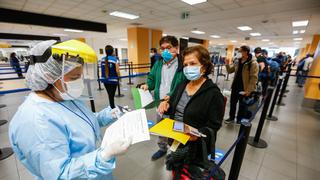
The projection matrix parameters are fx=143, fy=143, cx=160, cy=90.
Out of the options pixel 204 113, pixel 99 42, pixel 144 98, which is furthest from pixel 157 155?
pixel 99 42

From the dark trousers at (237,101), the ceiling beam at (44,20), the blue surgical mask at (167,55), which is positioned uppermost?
the ceiling beam at (44,20)

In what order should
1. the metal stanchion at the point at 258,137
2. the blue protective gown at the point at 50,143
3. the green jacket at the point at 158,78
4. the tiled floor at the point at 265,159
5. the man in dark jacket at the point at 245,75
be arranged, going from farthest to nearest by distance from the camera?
the man in dark jacket at the point at 245,75 < the metal stanchion at the point at 258,137 < the tiled floor at the point at 265,159 < the green jacket at the point at 158,78 < the blue protective gown at the point at 50,143

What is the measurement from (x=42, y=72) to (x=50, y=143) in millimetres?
346

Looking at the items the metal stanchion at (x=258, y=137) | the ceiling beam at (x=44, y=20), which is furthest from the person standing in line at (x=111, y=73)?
the ceiling beam at (x=44, y=20)

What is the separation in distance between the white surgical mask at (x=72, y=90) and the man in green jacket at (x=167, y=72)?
0.97 meters

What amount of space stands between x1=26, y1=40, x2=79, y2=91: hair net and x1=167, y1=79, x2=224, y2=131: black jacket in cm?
93

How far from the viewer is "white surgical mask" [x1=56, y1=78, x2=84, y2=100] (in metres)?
0.77

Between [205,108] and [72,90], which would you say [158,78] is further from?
[72,90]

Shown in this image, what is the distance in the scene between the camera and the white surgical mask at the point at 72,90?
0.77m

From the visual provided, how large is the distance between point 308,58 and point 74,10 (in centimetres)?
1023

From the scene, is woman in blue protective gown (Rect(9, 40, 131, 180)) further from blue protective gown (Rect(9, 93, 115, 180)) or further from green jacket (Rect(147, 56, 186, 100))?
green jacket (Rect(147, 56, 186, 100))

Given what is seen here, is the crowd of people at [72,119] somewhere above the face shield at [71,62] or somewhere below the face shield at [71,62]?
below

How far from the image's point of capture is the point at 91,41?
17281 mm

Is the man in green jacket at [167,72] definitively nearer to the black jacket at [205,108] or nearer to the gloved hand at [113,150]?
the black jacket at [205,108]
